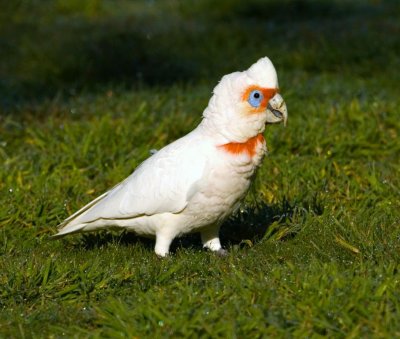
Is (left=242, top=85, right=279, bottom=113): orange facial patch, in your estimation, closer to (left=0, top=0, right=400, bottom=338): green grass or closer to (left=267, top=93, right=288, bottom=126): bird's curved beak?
(left=267, top=93, right=288, bottom=126): bird's curved beak

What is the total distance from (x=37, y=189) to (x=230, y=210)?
1856 mm

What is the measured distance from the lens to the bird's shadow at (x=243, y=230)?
207 inches

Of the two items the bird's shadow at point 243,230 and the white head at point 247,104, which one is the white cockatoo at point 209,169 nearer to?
the white head at point 247,104

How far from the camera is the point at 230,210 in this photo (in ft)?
15.3

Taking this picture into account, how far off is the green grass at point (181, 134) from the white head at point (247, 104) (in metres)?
0.73

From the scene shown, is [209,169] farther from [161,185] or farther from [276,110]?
[276,110]

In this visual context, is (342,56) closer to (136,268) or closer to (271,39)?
(271,39)

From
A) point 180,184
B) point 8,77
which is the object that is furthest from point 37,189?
point 8,77

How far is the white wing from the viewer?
15.1 ft

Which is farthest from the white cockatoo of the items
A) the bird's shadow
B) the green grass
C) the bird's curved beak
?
the bird's shadow

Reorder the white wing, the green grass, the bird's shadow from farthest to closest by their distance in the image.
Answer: the bird's shadow < the white wing < the green grass

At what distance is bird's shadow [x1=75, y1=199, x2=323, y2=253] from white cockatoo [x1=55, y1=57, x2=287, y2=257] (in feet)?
1.53

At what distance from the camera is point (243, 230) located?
545 centimetres

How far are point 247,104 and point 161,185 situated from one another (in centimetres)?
68
